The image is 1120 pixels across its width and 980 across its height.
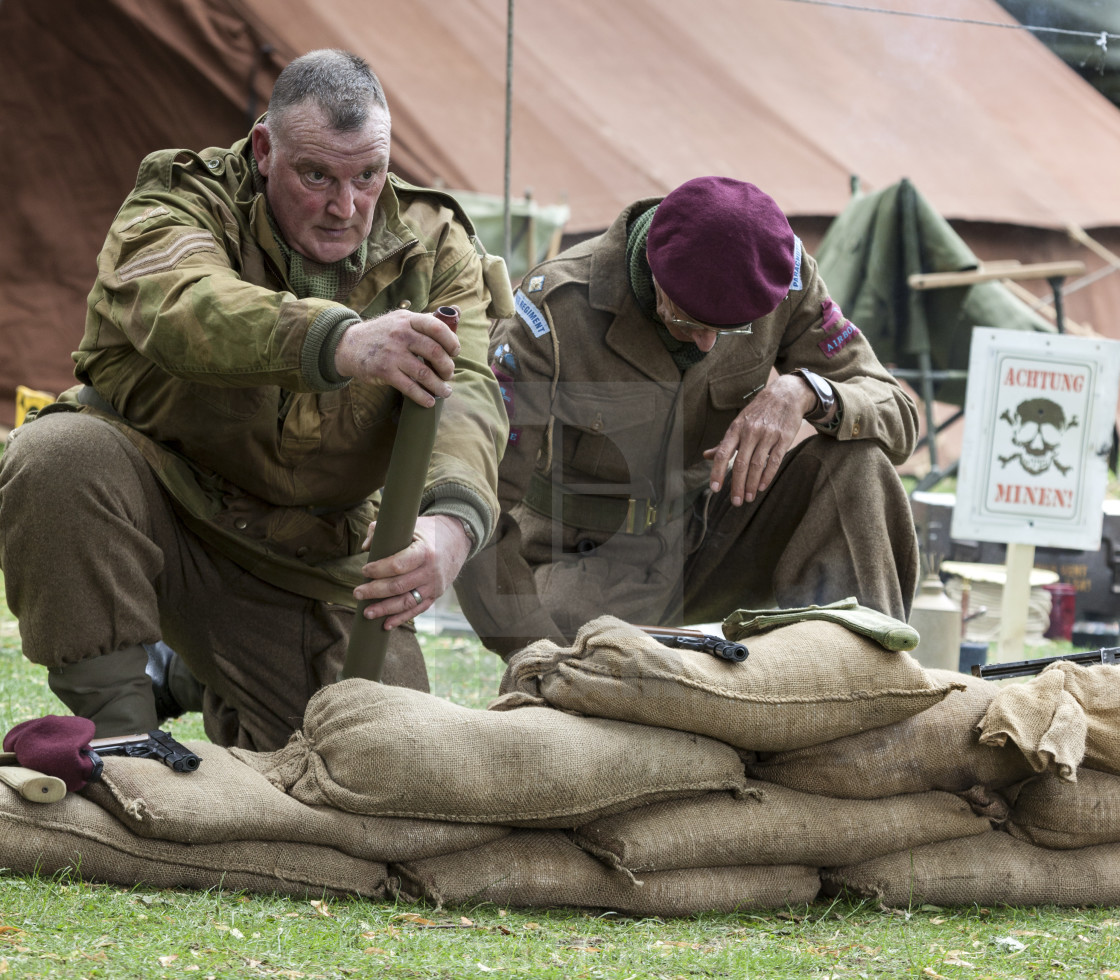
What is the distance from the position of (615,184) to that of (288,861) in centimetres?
477

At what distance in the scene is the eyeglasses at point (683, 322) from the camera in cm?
246

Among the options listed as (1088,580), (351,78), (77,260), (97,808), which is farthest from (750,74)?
(97,808)

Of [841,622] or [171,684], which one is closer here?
[841,622]

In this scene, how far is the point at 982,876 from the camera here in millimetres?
2014

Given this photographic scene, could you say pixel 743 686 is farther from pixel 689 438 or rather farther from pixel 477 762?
pixel 689 438

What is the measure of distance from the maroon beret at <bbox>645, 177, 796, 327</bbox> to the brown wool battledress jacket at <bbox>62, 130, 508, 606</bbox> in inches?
11.8

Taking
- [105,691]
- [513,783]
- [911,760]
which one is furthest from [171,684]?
[911,760]

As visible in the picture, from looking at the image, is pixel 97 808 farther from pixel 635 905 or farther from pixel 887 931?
pixel 887 931

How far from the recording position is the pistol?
184cm

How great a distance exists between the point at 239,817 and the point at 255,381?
1.97ft

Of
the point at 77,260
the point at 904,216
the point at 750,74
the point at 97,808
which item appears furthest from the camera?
the point at 77,260

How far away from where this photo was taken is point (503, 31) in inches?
238

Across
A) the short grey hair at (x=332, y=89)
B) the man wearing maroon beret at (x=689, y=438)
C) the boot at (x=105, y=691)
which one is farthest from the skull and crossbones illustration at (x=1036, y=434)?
the boot at (x=105, y=691)

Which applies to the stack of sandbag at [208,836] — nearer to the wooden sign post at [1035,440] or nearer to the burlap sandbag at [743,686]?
the burlap sandbag at [743,686]
